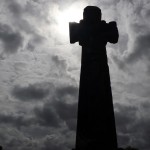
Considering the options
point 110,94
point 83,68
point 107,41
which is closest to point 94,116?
point 110,94

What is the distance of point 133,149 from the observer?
74.8 ft

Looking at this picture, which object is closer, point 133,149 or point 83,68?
point 83,68

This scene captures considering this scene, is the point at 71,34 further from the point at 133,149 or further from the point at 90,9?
the point at 133,149

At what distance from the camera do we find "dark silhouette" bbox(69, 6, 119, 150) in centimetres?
486

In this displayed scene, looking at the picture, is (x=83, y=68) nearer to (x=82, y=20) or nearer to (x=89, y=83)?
(x=89, y=83)

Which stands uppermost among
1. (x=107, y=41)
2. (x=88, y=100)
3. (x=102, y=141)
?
(x=107, y=41)

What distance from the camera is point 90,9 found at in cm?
586

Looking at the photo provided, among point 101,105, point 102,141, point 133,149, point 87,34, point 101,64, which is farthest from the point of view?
point 133,149

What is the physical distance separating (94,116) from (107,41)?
195 cm

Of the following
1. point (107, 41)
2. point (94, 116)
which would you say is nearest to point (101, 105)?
point (94, 116)

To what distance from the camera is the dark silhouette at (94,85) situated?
191 inches

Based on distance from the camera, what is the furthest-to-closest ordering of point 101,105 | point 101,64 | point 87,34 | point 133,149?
point 133,149, point 87,34, point 101,64, point 101,105

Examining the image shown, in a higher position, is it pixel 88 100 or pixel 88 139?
pixel 88 100

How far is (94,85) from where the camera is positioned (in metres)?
5.30
